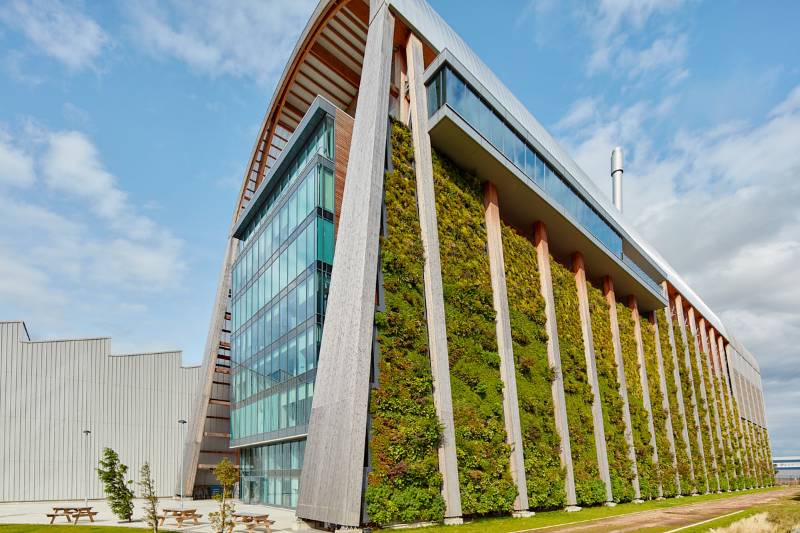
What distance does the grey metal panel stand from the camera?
17875 millimetres

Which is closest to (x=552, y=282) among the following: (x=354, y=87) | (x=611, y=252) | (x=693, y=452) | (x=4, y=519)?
(x=611, y=252)

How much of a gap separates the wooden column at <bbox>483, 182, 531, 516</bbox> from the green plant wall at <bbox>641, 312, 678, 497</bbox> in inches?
705

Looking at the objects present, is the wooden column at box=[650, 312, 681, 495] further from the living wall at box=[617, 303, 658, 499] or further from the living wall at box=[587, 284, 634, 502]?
the living wall at box=[587, 284, 634, 502]

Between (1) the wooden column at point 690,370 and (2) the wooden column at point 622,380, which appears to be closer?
(2) the wooden column at point 622,380

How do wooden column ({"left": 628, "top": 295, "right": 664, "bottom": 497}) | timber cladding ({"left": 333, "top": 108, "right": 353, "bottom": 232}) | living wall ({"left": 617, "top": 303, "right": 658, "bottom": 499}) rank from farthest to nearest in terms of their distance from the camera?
1. wooden column ({"left": 628, "top": 295, "right": 664, "bottom": 497})
2. living wall ({"left": 617, "top": 303, "right": 658, "bottom": 499})
3. timber cladding ({"left": 333, "top": 108, "right": 353, "bottom": 232})

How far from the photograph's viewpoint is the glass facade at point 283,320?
2717 cm

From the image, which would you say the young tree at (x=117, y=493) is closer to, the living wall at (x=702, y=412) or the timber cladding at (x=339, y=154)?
the timber cladding at (x=339, y=154)

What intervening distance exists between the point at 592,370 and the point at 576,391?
2.39 metres

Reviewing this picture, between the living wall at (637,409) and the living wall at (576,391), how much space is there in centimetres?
641

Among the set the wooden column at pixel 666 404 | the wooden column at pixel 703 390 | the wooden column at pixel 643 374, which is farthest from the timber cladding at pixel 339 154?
the wooden column at pixel 703 390

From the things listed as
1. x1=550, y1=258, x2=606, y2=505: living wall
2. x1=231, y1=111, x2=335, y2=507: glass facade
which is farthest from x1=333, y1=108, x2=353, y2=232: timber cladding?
x1=550, y1=258, x2=606, y2=505: living wall

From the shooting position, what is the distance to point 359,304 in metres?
19.5

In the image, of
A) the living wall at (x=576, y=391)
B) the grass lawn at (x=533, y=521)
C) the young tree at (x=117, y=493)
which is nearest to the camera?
the grass lawn at (x=533, y=521)

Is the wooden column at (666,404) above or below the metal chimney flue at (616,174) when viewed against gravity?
below
